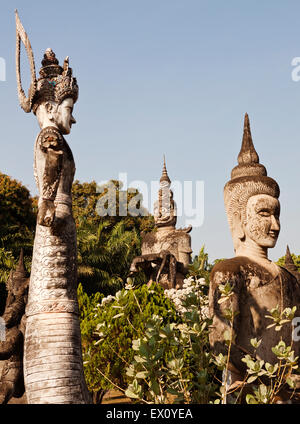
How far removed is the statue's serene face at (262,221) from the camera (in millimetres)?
4691

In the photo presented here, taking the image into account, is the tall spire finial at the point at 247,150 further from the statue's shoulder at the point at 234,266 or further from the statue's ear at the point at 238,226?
the statue's shoulder at the point at 234,266

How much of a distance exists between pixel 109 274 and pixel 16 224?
201 inches

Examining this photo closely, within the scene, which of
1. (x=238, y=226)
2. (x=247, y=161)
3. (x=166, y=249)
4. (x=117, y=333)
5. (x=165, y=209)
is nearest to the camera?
(x=238, y=226)

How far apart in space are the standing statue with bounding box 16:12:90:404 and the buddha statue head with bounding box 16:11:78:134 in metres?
0.01

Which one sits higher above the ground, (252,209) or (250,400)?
(252,209)

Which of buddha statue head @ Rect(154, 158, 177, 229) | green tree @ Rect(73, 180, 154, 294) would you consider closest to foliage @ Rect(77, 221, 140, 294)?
green tree @ Rect(73, 180, 154, 294)

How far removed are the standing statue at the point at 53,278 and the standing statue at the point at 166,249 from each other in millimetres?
7045

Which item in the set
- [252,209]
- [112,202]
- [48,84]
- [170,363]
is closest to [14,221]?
[112,202]

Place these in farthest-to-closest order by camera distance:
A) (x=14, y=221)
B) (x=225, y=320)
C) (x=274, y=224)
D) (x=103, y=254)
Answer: (x=103, y=254) → (x=14, y=221) → (x=274, y=224) → (x=225, y=320)

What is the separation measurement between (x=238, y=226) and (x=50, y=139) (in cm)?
200

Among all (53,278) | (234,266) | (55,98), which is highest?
(55,98)

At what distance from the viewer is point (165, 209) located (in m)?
14.1

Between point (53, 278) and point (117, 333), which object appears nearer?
point (53, 278)

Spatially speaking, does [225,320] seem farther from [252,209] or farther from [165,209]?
[165,209]
